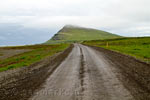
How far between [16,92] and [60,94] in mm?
2021

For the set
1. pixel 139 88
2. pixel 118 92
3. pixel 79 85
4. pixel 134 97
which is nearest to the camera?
pixel 134 97

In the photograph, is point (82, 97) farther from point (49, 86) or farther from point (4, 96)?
point (4, 96)

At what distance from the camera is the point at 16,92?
6.82 metres

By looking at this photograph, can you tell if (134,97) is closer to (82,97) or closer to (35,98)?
(82,97)

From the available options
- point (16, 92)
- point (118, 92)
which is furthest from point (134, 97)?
point (16, 92)

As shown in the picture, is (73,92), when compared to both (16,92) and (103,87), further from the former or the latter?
(16,92)

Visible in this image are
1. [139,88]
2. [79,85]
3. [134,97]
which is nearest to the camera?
[134,97]

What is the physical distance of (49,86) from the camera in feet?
24.6

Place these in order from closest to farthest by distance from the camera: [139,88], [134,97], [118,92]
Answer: [134,97] < [118,92] < [139,88]

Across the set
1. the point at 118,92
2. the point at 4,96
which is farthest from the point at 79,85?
the point at 4,96

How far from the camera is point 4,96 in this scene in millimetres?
6449

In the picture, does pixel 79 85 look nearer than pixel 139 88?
No

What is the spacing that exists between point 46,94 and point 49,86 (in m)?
1.21

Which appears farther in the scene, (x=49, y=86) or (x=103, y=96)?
(x=49, y=86)
